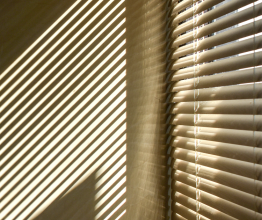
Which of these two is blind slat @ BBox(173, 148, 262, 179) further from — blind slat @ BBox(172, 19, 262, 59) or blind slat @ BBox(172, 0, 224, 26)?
blind slat @ BBox(172, 0, 224, 26)

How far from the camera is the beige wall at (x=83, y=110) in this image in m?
0.97

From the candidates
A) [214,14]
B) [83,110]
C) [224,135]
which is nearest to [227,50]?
[214,14]

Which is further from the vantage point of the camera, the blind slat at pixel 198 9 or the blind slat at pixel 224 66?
the blind slat at pixel 198 9

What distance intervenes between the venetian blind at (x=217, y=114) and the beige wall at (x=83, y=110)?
110 millimetres

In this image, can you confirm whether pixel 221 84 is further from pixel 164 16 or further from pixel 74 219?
pixel 74 219

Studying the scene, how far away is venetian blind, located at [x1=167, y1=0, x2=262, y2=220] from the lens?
2.36 ft

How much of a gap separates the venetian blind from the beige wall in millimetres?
110

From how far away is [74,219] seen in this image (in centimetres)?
102

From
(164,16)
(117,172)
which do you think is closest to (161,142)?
(117,172)

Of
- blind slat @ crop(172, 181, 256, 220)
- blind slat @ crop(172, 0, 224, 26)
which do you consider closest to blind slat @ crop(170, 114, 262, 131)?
blind slat @ crop(172, 181, 256, 220)

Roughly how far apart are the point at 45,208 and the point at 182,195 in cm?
56

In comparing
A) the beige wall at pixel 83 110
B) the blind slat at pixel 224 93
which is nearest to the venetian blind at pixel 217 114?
the blind slat at pixel 224 93

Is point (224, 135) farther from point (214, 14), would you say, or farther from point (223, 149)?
point (214, 14)

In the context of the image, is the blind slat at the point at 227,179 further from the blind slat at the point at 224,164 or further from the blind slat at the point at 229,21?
the blind slat at the point at 229,21
